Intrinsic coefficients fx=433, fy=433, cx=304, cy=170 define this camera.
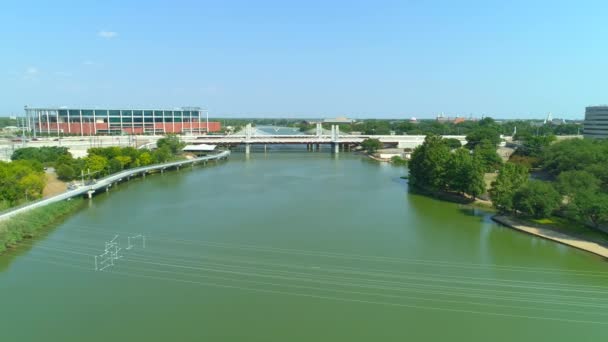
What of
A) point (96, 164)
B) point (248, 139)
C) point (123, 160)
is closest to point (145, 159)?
point (123, 160)

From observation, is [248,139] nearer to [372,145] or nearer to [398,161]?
[372,145]

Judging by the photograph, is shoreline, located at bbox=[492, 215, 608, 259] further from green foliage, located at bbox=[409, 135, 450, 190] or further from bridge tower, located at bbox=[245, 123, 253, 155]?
bridge tower, located at bbox=[245, 123, 253, 155]

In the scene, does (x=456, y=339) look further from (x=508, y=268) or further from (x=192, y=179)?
(x=192, y=179)

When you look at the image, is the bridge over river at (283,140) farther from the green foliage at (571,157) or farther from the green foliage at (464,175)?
the green foliage at (464,175)

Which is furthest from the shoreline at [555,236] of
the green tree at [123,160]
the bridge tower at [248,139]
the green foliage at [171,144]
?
the bridge tower at [248,139]

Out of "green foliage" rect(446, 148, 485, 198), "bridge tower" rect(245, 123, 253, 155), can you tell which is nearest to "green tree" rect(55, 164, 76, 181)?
"green foliage" rect(446, 148, 485, 198)

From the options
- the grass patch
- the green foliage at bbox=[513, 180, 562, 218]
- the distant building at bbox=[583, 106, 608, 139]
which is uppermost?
the distant building at bbox=[583, 106, 608, 139]
